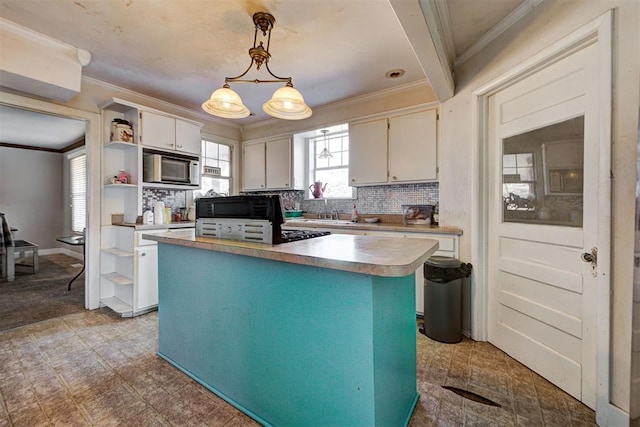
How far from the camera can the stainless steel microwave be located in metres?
3.25

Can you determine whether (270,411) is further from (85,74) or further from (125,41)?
(85,74)

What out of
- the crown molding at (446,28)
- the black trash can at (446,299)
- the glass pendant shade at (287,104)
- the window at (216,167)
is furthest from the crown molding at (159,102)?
the black trash can at (446,299)

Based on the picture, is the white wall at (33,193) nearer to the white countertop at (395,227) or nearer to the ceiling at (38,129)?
the ceiling at (38,129)

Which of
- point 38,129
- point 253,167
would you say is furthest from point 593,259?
point 38,129

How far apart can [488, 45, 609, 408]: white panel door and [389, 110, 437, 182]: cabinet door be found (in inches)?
29.5

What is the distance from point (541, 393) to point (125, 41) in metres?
4.03

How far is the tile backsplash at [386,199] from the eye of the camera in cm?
326

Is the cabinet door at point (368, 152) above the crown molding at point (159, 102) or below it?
below

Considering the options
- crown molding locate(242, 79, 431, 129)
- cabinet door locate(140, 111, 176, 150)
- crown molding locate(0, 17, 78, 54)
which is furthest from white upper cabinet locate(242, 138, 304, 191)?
crown molding locate(0, 17, 78, 54)

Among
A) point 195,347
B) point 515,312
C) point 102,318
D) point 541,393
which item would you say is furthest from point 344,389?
point 102,318

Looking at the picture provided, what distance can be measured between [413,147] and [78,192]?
7085mm

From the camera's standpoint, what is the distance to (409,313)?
1.55 m

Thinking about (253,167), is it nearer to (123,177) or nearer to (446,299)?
(123,177)

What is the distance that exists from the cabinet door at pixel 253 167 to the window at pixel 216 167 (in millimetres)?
253
